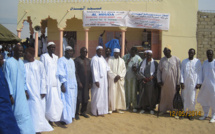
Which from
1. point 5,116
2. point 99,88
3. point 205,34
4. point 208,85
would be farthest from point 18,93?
point 205,34

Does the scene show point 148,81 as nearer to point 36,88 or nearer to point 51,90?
point 51,90

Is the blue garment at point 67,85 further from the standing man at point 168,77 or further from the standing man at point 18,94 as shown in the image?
the standing man at point 168,77

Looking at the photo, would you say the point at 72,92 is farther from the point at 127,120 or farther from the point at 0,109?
the point at 0,109

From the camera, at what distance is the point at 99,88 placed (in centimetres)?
573

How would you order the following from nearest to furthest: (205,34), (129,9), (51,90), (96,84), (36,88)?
1. (36,88)
2. (51,90)
3. (96,84)
4. (129,9)
5. (205,34)

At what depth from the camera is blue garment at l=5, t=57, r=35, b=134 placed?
357 centimetres

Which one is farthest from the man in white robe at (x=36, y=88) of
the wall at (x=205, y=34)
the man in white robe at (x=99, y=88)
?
the wall at (x=205, y=34)

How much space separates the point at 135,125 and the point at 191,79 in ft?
6.16

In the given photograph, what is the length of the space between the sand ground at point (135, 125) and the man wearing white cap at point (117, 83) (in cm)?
39

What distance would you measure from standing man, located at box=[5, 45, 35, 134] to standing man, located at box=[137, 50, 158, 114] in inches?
129

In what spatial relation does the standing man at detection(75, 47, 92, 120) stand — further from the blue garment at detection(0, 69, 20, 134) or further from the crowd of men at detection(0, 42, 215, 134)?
the blue garment at detection(0, 69, 20, 134)

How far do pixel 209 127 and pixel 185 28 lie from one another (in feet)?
30.1

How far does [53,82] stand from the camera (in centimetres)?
468

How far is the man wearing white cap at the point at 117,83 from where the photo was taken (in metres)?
6.04
